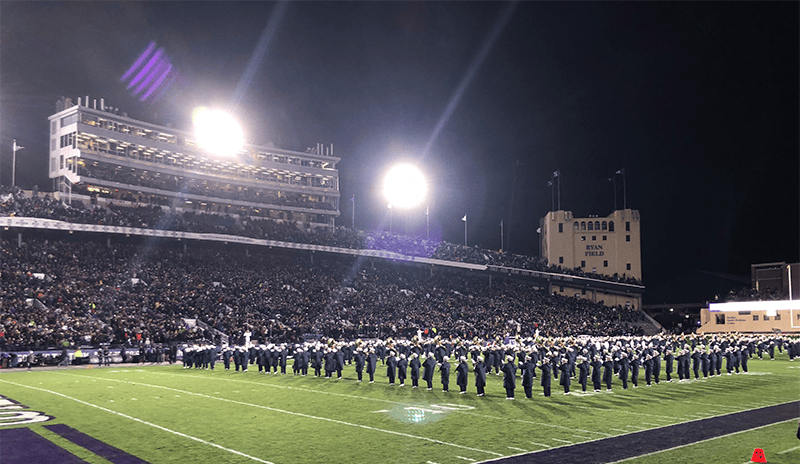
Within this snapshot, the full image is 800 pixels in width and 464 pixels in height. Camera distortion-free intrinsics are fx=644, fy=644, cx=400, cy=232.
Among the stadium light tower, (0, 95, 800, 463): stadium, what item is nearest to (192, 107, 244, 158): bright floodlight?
(0, 95, 800, 463): stadium

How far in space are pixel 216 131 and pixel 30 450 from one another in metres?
54.1

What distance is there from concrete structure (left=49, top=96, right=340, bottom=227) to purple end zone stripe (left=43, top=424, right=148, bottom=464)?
42.2m

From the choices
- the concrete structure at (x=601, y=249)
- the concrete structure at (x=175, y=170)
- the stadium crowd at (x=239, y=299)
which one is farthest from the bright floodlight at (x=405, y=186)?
the concrete structure at (x=601, y=249)

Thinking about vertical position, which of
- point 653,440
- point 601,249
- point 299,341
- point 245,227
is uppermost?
point 245,227

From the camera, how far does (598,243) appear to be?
2953 inches

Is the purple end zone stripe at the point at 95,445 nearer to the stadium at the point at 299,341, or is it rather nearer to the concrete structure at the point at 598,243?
the stadium at the point at 299,341

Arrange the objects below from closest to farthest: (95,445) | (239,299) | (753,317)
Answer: (95,445) → (239,299) → (753,317)

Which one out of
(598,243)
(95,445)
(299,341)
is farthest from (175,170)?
(95,445)

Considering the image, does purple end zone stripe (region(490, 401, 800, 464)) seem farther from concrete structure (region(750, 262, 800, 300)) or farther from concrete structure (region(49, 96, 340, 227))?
concrete structure (region(750, 262, 800, 300))

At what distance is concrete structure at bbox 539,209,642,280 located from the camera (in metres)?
74.0

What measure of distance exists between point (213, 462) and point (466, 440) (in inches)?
172

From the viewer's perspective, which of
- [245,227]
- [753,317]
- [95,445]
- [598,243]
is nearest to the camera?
[95,445]

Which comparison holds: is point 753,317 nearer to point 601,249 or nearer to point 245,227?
point 601,249

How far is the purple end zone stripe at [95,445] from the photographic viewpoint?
10.3 metres
